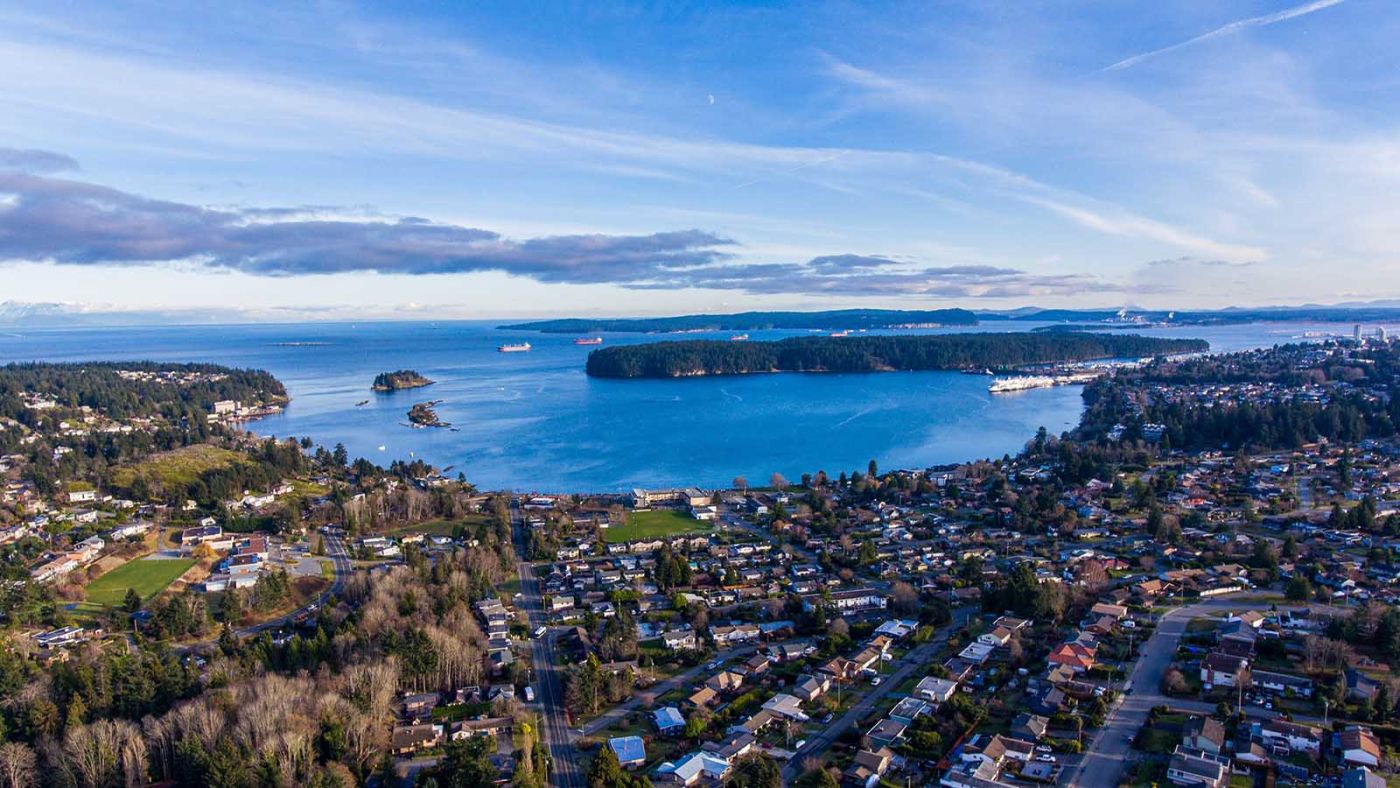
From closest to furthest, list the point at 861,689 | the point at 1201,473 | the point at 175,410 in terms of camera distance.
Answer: the point at 861,689, the point at 1201,473, the point at 175,410

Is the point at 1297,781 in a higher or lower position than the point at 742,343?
lower

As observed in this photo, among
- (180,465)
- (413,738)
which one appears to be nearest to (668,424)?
(180,465)

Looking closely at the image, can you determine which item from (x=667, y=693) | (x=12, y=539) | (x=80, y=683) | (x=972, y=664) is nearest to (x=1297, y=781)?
(x=972, y=664)

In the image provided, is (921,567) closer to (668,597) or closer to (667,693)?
(668,597)

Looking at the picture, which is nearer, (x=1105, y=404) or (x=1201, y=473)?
(x=1201, y=473)

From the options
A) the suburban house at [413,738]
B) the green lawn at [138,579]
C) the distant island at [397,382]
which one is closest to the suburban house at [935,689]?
the suburban house at [413,738]

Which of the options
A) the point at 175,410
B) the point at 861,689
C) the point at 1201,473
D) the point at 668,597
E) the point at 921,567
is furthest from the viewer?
the point at 175,410
